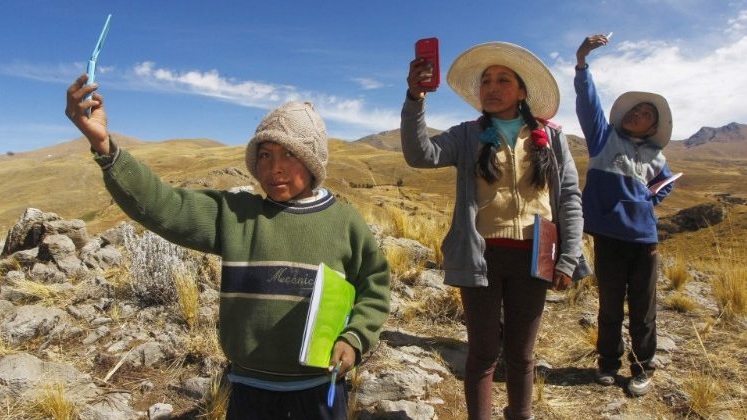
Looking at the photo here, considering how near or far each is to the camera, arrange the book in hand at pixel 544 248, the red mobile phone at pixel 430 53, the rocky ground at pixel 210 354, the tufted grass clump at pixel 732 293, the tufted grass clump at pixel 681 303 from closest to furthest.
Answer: the red mobile phone at pixel 430 53 → the book in hand at pixel 544 248 → the rocky ground at pixel 210 354 → the tufted grass clump at pixel 732 293 → the tufted grass clump at pixel 681 303

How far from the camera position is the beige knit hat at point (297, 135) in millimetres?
1804

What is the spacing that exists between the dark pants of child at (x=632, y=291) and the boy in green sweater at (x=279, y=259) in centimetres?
206

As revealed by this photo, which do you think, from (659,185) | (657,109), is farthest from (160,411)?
(657,109)

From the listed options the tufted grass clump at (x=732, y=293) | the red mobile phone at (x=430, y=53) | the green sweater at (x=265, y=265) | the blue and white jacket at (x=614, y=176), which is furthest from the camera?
the tufted grass clump at (x=732, y=293)

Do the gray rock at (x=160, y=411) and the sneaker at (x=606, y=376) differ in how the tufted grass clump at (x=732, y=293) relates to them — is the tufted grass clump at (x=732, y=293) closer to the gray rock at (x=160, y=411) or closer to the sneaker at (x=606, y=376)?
the sneaker at (x=606, y=376)

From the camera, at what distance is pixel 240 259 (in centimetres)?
178

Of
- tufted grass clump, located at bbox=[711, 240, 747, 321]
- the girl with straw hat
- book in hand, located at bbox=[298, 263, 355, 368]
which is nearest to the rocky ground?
tufted grass clump, located at bbox=[711, 240, 747, 321]

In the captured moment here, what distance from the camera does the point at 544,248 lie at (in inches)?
93.4

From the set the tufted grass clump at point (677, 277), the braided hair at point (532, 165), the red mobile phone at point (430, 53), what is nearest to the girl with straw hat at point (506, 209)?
the braided hair at point (532, 165)

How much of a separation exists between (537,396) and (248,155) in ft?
7.99

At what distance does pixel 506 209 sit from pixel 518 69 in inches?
28.0

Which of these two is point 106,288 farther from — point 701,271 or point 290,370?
point 701,271

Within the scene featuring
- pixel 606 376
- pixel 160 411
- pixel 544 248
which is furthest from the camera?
pixel 606 376

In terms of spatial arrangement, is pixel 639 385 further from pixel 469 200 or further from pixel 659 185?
pixel 469 200
